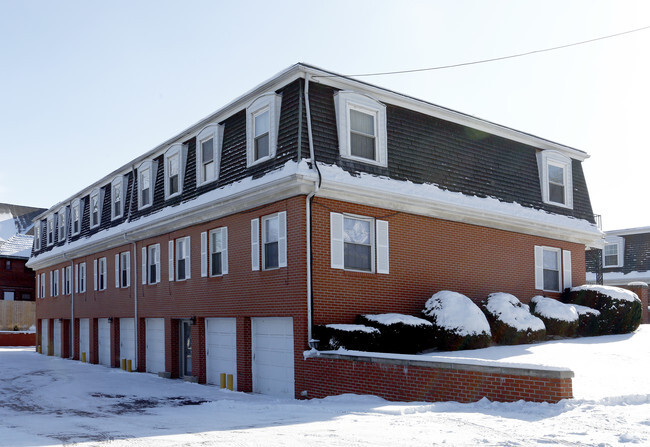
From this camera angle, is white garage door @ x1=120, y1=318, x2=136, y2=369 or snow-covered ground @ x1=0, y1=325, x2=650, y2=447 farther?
white garage door @ x1=120, y1=318, x2=136, y2=369

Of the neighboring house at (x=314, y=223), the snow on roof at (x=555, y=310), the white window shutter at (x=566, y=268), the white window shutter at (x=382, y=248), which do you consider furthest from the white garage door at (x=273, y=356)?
the white window shutter at (x=566, y=268)

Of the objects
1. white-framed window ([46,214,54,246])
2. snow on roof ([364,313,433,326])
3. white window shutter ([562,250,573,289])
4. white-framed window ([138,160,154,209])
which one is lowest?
snow on roof ([364,313,433,326])

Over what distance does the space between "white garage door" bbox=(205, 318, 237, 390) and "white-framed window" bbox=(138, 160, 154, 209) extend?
6.41 metres

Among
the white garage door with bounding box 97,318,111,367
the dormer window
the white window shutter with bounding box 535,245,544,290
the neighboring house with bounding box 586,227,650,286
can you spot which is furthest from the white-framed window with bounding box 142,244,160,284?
the neighboring house with bounding box 586,227,650,286

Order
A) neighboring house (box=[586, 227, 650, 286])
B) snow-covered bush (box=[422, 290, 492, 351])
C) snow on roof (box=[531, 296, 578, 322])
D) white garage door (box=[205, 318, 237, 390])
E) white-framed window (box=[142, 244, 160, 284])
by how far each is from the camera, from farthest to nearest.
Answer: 1. neighboring house (box=[586, 227, 650, 286])
2. white-framed window (box=[142, 244, 160, 284])
3. snow on roof (box=[531, 296, 578, 322])
4. white garage door (box=[205, 318, 237, 390])
5. snow-covered bush (box=[422, 290, 492, 351])

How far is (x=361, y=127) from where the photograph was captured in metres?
17.4

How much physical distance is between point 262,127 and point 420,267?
19.4 ft

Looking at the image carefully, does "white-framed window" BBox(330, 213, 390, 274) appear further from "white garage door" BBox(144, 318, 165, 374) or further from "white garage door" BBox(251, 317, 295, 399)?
"white garage door" BBox(144, 318, 165, 374)

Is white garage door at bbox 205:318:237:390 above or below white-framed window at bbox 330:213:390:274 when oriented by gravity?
below

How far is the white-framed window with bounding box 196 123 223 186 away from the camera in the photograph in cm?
1953

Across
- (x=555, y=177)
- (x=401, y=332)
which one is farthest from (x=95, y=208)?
(x=555, y=177)

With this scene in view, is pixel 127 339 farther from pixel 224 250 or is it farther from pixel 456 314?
pixel 456 314

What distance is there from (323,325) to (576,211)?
12.9 metres

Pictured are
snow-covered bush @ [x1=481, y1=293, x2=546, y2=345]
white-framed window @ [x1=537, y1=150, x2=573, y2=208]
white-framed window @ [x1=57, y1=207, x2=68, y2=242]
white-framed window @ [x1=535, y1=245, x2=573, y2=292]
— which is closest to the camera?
snow-covered bush @ [x1=481, y1=293, x2=546, y2=345]
